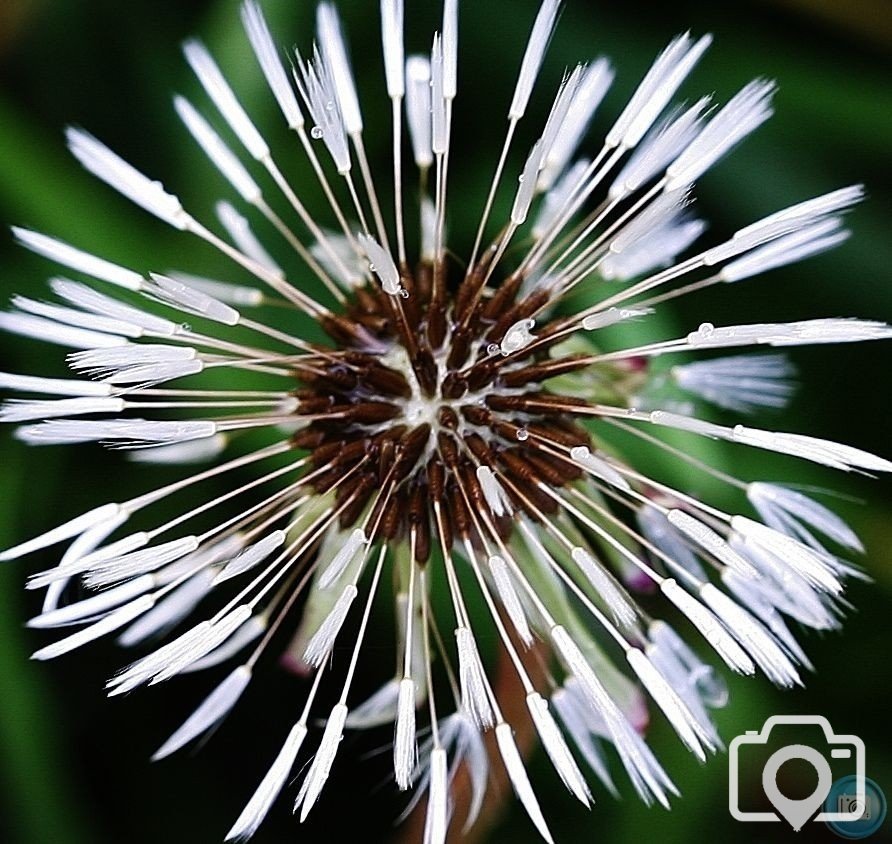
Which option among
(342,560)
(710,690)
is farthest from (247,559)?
(710,690)

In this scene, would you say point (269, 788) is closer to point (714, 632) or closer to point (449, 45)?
point (714, 632)

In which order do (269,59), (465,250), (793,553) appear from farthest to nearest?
(465,250), (269,59), (793,553)

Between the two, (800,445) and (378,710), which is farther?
(378,710)

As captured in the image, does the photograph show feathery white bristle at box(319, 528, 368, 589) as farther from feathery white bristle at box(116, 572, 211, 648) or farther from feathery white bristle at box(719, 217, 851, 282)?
feathery white bristle at box(719, 217, 851, 282)

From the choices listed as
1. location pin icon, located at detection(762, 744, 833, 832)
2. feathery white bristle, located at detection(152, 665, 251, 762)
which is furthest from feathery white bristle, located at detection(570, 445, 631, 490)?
location pin icon, located at detection(762, 744, 833, 832)

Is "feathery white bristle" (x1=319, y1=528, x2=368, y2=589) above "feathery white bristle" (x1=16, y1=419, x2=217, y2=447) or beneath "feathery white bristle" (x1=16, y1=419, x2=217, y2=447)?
beneath

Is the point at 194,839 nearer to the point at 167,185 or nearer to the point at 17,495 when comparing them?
the point at 17,495

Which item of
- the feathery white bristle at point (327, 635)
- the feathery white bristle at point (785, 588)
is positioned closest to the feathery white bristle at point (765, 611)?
the feathery white bristle at point (785, 588)
